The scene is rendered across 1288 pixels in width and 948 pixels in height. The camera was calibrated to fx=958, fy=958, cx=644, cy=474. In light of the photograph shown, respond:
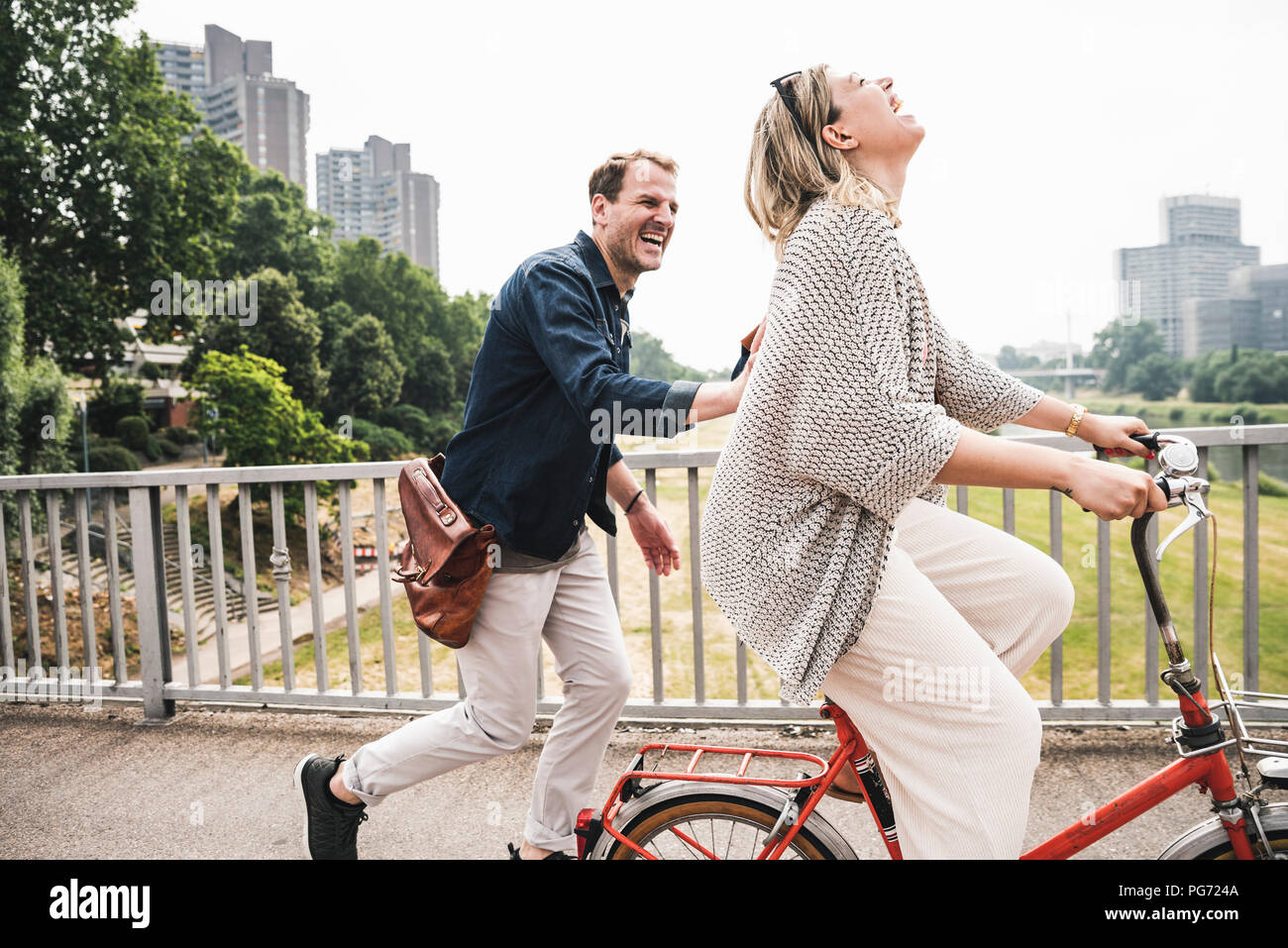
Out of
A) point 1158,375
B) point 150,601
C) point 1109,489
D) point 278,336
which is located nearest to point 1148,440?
point 1109,489

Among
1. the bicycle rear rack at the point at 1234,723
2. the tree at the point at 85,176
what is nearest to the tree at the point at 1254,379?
the tree at the point at 85,176

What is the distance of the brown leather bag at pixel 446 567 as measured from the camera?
2.18 metres

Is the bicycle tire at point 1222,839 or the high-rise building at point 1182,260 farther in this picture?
the high-rise building at point 1182,260

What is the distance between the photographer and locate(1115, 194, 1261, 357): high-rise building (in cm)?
7450

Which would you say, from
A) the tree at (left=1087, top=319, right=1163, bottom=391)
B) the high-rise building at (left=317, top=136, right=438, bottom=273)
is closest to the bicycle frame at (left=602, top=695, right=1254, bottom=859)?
the tree at (left=1087, top=319, right=1163, bottom=391)

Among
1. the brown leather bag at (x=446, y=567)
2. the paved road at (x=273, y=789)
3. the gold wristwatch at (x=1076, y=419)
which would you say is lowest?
the paved road at (x=273, y=789)

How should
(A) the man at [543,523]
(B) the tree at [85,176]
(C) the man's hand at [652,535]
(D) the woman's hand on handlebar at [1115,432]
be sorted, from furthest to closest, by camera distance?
(B) the tree at [85,176] < (C) the man's hand at [652,535] < (A) the man at [543,523] < (D) the woman's hand on handlebar at [1115,432]

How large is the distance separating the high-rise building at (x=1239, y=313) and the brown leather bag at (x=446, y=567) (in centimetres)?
7499

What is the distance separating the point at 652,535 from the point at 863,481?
1217mm

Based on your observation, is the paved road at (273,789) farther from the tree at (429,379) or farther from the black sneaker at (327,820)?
the tree at (429,379)

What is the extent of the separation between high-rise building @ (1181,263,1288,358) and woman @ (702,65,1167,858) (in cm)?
7498
